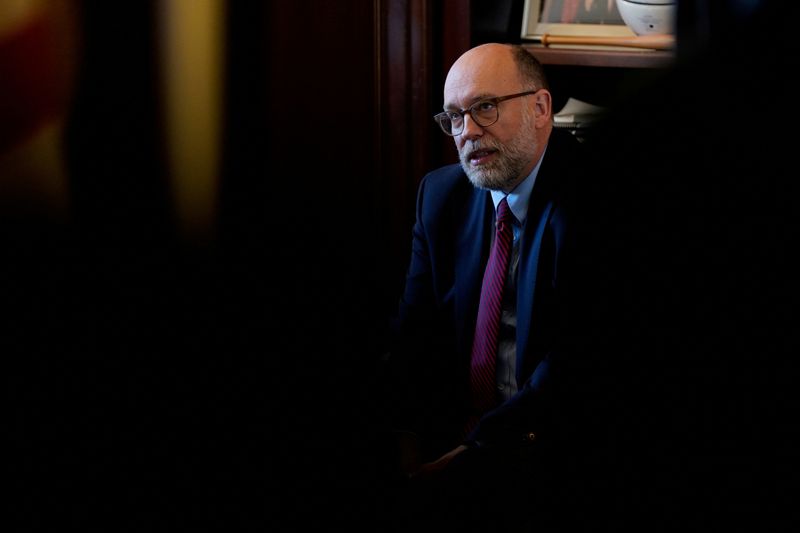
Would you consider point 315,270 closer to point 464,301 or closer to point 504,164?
point 464,301

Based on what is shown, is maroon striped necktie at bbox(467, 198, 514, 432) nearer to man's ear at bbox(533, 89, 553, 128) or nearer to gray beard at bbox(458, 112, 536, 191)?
gray beard at bbox(458, 112, 536, 191)

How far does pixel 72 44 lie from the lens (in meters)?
0.62

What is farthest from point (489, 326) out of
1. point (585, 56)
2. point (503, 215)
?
point (585, 56)

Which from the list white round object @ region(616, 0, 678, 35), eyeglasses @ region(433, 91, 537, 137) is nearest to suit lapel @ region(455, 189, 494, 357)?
eyeglasses @ region(433, 91, 537, 137)

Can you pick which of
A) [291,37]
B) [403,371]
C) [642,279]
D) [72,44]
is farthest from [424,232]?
[642,279]

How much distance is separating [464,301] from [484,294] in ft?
0.12

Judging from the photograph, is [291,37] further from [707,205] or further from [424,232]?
[707,205]

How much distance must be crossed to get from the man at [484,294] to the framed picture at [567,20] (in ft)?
0.55

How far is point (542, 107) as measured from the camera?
1.04 meters

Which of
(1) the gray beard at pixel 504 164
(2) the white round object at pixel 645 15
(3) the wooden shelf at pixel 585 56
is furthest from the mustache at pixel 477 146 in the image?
(2) the white round object at pixel 645 15

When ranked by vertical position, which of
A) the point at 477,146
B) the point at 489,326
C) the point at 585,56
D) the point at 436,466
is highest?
the point at 585,56

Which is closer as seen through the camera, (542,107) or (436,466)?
(436,466)

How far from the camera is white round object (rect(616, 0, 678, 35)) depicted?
3.63 ft

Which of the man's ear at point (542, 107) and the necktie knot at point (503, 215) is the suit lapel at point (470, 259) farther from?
the man's ear at point (542, 107)
